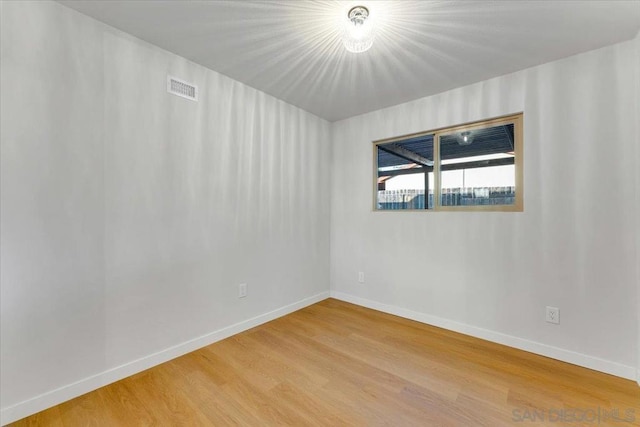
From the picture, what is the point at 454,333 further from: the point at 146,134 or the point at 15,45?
the point at 15,45

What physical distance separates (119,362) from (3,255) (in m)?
0.94

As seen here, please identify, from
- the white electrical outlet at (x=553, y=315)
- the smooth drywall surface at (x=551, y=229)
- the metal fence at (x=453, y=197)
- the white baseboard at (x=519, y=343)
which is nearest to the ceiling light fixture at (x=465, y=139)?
the smooth drywall surface at (x=551, y=229)

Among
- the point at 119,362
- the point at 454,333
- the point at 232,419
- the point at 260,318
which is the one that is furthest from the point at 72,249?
the point at 454,333

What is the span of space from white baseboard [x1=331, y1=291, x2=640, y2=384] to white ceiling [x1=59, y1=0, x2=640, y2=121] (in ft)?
7.44

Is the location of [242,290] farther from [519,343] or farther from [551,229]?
[551,229]

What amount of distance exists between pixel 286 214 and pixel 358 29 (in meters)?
1.89

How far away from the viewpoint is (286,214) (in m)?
3.04

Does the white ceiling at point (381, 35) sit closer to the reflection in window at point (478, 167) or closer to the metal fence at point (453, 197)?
the reflection in window at point (478, 167)

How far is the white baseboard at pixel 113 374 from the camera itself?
148 cm

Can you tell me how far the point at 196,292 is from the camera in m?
2.26

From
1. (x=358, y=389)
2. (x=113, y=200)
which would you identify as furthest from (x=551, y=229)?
(x=113, y=200)

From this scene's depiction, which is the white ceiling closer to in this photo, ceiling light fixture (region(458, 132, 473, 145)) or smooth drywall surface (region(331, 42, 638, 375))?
smooth drywall surface (region(331, 42, 638, 375))

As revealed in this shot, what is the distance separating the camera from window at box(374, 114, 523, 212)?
7.84 ft

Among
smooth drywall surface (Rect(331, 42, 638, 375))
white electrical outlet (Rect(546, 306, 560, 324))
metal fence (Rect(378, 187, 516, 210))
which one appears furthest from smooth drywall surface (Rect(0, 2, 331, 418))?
white electrical outlet (Rect(546, 306, 560, 324))
